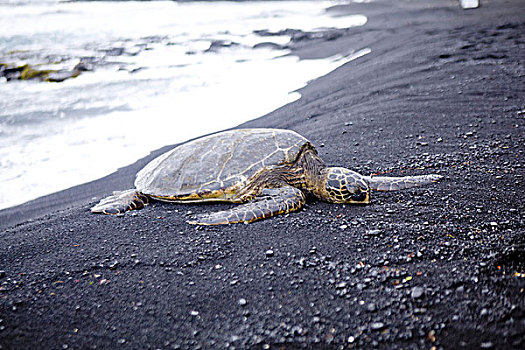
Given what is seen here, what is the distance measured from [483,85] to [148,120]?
205 inches

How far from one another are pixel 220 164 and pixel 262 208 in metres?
0.62

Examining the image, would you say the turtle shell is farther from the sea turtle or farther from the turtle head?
the turtle head

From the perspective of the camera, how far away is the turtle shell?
321 centimetres

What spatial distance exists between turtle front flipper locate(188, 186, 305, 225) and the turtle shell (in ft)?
0.73

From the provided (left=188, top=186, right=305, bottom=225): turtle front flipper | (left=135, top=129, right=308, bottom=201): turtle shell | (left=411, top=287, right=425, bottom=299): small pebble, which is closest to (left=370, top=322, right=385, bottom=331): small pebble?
(left=411, top=287, right=425, bottom=299): small pebble

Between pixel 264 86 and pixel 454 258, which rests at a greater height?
pixel 264 86

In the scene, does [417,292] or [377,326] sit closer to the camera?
[377,326]

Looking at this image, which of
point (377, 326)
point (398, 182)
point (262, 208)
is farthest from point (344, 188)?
point (377, 326)

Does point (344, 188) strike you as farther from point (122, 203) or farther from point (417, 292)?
point (122, 203)

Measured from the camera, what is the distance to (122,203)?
11.3 feet

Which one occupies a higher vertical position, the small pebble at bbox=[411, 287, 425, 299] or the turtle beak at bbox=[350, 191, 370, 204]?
Result: the turtle beak at bbox=[350, 191, 370, 204]

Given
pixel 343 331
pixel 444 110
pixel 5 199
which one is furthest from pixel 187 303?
pixel 444 110

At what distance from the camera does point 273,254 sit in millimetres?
2453

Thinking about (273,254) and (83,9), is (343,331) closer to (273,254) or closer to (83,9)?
(273,254)
